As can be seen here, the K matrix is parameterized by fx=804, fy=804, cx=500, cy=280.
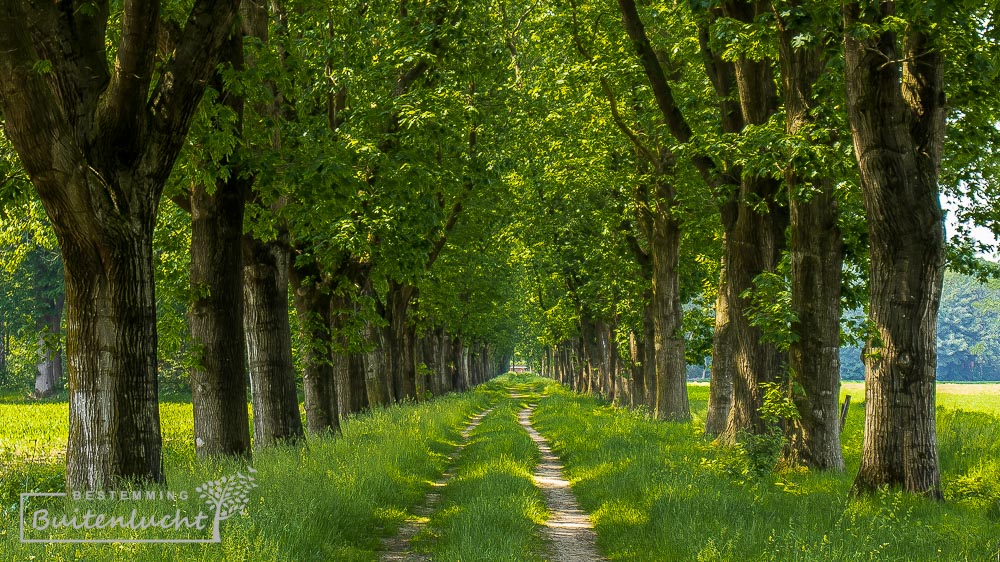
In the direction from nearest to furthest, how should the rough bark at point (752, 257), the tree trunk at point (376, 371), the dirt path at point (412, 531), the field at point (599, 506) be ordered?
the field at point (599, 506) < the dirt path at point (412, 531) < the rough bark at point (752, 257) < the tree trunk at point (376, 371)

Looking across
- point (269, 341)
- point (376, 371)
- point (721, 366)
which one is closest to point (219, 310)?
point (269, 341)

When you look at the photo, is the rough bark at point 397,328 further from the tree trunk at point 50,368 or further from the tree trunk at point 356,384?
the tree trunk at point 50,368

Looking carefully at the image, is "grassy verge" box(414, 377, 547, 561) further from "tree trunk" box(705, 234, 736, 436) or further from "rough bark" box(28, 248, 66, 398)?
"rough bark" box(28, 248, 66, 398)

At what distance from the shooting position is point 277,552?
22.1ft

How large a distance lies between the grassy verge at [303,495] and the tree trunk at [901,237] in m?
6.11

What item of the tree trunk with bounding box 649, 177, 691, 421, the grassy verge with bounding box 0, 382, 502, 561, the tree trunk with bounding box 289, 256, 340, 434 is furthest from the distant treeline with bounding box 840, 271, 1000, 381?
the grassy verge with bounding box 0, 382, 502, 561

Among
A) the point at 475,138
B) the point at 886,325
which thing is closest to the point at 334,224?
the point at 886,325

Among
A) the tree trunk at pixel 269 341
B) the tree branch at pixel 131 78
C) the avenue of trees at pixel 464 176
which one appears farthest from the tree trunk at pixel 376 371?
the tree branch at pixel 131 78

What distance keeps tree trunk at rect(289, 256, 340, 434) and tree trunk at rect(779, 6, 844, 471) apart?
932cm

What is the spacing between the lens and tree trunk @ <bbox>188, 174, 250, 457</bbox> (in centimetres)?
1122

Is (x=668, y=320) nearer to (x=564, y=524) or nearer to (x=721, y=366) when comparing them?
(x=721, y=366)

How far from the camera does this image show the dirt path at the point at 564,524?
891 centimetres

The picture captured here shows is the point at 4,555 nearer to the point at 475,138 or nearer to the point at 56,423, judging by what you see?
the point at 475,138

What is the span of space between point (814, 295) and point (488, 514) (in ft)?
19.9
